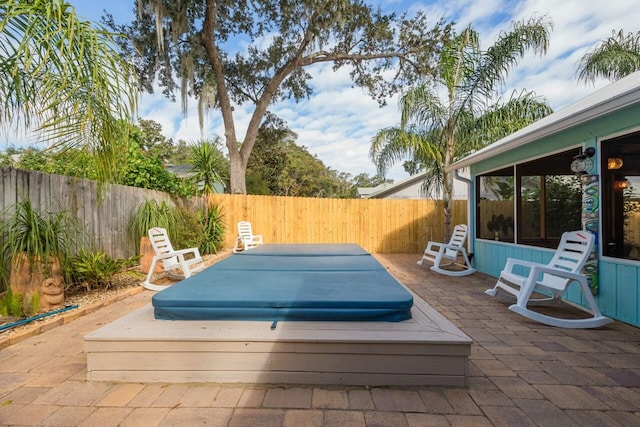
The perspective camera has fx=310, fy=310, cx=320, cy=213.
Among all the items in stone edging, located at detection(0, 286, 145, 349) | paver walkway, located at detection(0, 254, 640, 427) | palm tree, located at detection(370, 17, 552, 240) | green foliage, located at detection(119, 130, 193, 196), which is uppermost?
palm tree, located at detection(370, 17, 552, 240)

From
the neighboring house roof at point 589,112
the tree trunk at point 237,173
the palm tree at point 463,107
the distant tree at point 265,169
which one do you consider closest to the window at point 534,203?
the neighboring house roof at point 589,112

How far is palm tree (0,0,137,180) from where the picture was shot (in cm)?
201

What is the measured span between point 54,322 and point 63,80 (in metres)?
2.08

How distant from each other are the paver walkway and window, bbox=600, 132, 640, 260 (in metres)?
1.18

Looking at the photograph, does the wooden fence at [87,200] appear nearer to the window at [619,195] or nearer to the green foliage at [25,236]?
the green foliage at [25,236]

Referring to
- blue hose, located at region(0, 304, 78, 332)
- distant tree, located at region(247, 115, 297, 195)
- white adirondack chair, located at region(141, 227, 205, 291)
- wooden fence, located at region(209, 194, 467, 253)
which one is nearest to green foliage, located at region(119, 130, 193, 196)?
wooden fence, located at region(209, 194, 467, 253)

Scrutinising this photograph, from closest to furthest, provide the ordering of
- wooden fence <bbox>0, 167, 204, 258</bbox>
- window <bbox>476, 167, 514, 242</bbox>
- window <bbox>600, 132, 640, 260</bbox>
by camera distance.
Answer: window <bbox>600, 132, 640, 260</bbox>
wooden fence <bbox>0, 167, 204, 258</bbox>
window <bbox>476, 167, 514, 242</bbox>

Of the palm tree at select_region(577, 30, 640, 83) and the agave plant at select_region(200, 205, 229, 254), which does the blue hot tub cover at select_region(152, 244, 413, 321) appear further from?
the palm tree at select_region(577, 30, 640, 83)

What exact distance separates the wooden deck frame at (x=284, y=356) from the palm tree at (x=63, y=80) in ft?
5.70

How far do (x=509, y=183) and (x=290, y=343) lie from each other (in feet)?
16.3

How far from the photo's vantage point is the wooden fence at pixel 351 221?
27.9ft

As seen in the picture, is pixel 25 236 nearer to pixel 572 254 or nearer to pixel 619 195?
pixel 572 254

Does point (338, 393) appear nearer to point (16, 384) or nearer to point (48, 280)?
point (16, 384)

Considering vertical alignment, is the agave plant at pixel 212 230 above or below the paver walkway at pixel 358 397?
above
